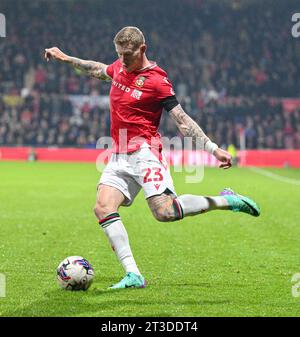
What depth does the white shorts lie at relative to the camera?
7410mm

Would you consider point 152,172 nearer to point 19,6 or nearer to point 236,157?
point 236,157

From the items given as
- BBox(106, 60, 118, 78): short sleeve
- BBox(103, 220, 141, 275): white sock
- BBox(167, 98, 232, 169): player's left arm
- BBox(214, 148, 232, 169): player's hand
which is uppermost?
BBox(106, 60, 118, 78): short sleeve

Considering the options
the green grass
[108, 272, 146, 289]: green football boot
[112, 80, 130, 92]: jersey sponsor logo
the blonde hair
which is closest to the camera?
the green grass

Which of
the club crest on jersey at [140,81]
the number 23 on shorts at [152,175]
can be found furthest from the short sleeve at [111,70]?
the number 23 on shorts at [152,175]

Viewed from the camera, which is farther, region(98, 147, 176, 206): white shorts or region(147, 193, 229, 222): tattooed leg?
region(98, 147, 176, 206): white shorts

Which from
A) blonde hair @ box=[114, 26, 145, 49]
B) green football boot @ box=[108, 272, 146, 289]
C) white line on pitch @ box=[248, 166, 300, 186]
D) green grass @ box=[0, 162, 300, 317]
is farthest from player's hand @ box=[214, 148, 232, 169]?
white line on pitch @ box=[248, 166, 300, 186]

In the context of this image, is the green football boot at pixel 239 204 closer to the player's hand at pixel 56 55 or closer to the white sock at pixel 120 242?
the white sock at pixel 120 242

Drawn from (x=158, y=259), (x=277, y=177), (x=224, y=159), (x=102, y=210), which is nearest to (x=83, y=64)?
(x=102, y=210)

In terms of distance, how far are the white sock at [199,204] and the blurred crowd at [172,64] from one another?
29972mm

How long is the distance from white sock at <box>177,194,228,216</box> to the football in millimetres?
1126

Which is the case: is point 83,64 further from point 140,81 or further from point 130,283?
point 130,283

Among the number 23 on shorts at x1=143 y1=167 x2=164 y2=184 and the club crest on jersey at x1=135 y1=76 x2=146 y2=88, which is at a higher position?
the club crest on jersey at x1=135 y1=76 x2=146 y2=88

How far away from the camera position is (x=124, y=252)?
24.4 ft

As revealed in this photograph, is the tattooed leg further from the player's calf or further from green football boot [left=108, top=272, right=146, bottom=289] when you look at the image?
green football boot [left=108, top=272, right=146, bottom=289]
